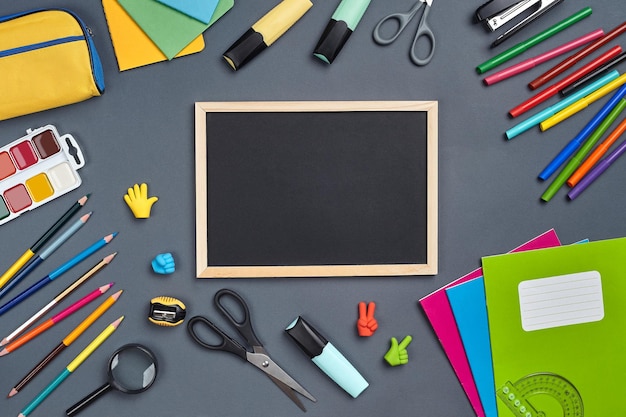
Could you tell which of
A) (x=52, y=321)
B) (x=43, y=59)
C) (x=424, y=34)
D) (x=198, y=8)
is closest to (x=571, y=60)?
(x=424, y=34)

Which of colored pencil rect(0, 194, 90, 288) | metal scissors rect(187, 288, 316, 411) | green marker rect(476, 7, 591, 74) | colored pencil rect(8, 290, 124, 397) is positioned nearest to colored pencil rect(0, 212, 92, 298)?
colored pencil rect(0, 194, 90, 288)

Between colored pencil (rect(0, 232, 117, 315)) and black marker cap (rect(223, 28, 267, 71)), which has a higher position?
black marker cap (rect(223, 28, 267, 71))

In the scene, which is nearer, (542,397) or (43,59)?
(43,59)

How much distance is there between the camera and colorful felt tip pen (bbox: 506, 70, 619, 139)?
1060 mm

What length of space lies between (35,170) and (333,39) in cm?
52

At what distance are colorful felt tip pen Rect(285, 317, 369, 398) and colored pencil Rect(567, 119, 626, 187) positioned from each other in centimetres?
48

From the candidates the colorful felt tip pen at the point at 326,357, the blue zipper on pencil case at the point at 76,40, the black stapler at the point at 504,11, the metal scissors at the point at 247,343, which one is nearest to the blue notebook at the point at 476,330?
the colorful felt tip pen at the point at 326,357

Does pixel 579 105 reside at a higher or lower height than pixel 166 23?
higher

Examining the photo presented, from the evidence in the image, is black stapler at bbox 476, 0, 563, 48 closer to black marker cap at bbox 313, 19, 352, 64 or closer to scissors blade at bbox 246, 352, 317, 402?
black marker cap at bbox 313, 19, 352, 64

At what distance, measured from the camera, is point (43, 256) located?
1.04m

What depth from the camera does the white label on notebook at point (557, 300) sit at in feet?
3.53

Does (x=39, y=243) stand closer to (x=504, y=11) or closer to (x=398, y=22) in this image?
(x=398, y=22)

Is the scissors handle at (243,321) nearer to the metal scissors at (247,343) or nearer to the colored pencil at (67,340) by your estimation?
the metal scissors at (247,343)

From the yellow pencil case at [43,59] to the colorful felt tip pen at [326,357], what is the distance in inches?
19.7
